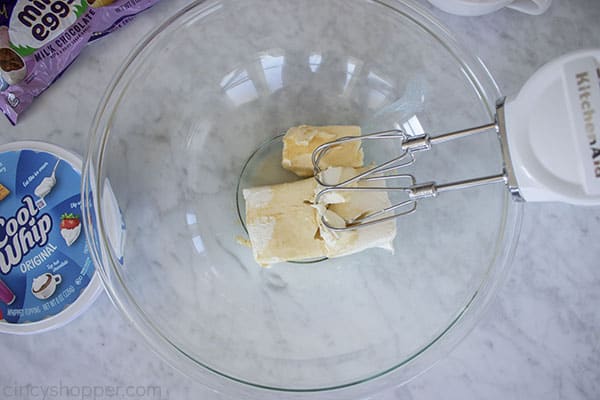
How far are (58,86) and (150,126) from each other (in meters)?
0.18

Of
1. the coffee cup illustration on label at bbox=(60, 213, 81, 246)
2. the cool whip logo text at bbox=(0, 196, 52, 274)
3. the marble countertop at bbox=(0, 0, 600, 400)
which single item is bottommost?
the marble countertop at bbox=(0, 0, 600, 400)

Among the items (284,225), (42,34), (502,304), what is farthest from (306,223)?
(42,34)

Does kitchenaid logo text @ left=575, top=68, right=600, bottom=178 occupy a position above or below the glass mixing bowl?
above

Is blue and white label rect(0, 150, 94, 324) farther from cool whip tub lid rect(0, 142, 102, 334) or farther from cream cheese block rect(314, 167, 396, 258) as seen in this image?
cream cheese block rect(314, 167, 396, 258)

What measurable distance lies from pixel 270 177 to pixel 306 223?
4.9 inches

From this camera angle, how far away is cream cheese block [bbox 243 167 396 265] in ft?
2.62

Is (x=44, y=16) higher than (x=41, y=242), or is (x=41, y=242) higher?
(x=44, y=16)

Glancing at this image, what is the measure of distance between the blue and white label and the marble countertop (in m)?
0.05

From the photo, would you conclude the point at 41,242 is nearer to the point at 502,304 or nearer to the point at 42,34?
the point at 42,34

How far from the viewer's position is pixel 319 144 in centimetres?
81

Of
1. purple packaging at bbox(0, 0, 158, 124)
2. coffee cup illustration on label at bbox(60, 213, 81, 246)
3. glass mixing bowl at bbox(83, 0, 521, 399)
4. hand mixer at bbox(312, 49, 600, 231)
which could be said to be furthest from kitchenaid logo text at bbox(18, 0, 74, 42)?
hand mixer at bbox(312, 49, 600, 231)

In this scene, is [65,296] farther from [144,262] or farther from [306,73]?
[306,73]

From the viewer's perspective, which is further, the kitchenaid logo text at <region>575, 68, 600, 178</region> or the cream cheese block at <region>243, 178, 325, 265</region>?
the cream cheese block at <region>243, 178, 325, 265</region>

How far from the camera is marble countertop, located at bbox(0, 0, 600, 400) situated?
0.88 meters
